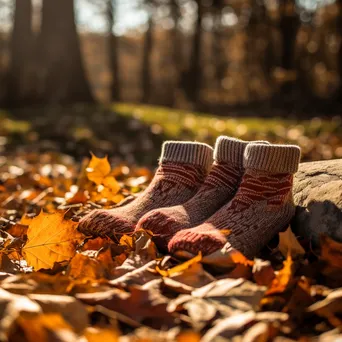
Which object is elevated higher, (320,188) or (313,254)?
(320,188)

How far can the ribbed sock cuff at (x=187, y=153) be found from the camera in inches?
94.8

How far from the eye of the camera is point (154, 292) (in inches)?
61.6

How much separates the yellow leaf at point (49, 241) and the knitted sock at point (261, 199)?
15.3 inches

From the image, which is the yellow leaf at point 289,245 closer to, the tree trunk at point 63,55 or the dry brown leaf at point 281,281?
the dry brown leaf at point 281,281

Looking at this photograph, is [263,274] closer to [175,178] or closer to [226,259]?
[226,259]

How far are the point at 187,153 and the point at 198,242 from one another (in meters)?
0.61

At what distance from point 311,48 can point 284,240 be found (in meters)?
20.0

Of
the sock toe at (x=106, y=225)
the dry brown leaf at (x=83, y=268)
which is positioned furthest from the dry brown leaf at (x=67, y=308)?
the sock toe at (x=106, y=225)

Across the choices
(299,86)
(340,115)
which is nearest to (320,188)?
(340,115)

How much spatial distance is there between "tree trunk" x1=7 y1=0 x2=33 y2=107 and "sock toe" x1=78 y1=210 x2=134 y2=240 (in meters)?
10.0

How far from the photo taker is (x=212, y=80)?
89.4 feet

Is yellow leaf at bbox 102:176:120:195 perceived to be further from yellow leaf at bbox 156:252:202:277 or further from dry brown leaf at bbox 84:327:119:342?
dry brown leaf at bbox 84:327:119:342

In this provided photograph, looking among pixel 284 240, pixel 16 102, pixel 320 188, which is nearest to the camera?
pixel 284 240

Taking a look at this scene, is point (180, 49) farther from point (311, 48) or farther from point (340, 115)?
point (340, 115)
